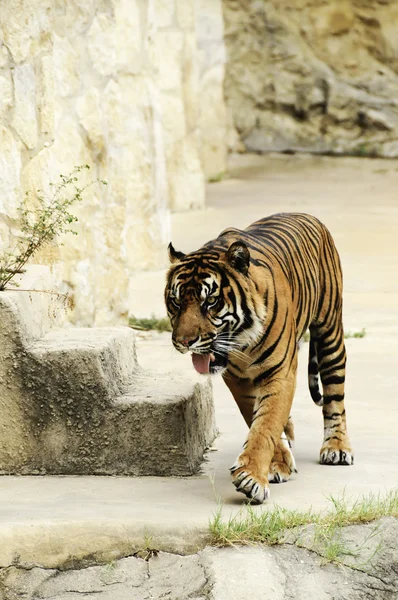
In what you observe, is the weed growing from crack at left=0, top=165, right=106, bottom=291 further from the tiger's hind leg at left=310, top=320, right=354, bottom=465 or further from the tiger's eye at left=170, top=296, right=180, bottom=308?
the tiger's hind leg at left=310, top=320, right=354, bottom=465

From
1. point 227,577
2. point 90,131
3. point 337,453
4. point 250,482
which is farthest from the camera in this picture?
point 90,131

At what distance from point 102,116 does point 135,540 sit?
424 cm

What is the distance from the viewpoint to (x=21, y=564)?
3850mm

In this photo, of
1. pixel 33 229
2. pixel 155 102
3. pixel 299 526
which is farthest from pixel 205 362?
pixel 155 102

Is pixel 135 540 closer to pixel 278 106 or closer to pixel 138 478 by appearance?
pixel 138 478

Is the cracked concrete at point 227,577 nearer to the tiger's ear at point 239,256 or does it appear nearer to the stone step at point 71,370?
the stone step at point 71,370

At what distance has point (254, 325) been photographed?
4375mm

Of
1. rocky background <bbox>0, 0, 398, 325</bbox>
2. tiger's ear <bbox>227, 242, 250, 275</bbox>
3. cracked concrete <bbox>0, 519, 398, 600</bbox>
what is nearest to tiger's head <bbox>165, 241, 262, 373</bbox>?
tiger's ear <bbox>227, 242, 250, 275</bbox>

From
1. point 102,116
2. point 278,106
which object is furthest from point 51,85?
point 278,106

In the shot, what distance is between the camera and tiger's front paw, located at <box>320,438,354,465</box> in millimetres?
4969

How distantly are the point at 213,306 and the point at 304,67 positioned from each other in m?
16.7

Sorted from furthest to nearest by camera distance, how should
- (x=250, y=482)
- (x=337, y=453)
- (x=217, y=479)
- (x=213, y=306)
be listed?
(x=337, y=453) → (x=217, y=479) → (x=213, y=306) → (x=250, y=482)

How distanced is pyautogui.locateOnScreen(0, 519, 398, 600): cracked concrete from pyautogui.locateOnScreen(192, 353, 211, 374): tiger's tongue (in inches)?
30.1

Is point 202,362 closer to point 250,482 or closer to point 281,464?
point 250,482
